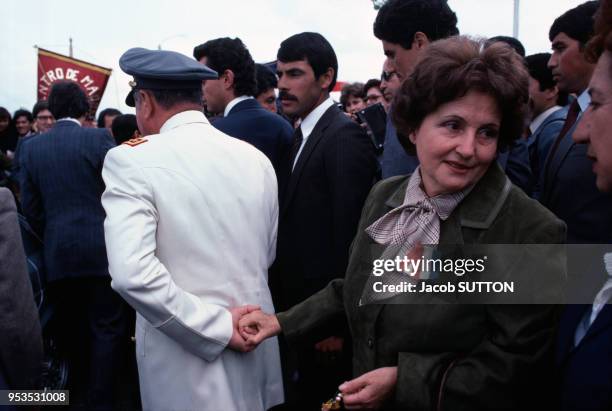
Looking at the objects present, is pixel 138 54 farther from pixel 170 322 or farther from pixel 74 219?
pixel 74 219

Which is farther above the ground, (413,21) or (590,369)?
(413,21)

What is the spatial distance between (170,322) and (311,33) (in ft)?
7.60

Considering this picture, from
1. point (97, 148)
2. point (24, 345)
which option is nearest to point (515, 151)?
point (24, 345)

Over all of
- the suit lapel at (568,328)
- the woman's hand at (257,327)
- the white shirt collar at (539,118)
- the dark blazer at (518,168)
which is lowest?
the woman's hand at (257,327)

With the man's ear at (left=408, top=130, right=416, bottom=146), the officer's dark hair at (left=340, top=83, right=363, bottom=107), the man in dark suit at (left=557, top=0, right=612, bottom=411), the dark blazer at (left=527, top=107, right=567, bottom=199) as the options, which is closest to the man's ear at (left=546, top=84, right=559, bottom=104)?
the dark blazer at (left=527, top=107, right=567, bottom=199)

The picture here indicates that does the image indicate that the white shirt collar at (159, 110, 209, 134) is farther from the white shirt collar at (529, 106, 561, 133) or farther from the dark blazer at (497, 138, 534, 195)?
the white shirt collar at (529, 106, 561, 133)

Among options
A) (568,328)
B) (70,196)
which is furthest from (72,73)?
(568,328)

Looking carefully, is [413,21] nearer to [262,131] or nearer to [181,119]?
[181,119]

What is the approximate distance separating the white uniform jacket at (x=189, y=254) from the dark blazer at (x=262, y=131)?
1.29m

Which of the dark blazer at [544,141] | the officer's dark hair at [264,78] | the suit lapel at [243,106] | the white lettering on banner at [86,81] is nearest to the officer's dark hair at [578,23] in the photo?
A: the dark blazer at [544,141]

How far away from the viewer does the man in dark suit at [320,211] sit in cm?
310

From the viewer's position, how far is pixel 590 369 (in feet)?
5.08

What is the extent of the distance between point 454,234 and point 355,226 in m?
1.20

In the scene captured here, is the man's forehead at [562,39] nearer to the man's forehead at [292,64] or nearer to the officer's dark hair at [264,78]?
the man's forehead at [292,64]
